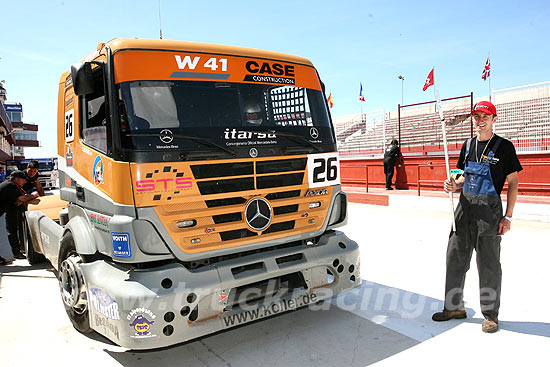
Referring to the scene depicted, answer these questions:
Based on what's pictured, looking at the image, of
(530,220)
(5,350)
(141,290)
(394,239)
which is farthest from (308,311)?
(530,220)

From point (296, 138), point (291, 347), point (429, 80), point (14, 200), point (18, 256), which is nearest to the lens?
point (291, 347)

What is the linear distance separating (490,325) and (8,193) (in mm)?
6992

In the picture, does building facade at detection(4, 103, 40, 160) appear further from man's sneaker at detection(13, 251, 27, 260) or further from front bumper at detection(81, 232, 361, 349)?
front bumper at detection(81, 232, 361, 349)

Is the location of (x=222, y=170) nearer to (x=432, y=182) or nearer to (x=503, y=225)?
(x=503, y=225)

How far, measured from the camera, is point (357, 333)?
384cm

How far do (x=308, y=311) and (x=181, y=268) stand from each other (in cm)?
174

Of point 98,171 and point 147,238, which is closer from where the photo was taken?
point 147,238

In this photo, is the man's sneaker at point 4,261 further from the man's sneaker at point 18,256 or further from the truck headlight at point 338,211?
the truck headlight at point 338,211

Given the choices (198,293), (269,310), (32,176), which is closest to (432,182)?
(32,176)

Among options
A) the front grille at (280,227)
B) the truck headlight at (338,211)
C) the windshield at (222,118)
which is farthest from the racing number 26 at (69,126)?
the truck headlight at (338,211)

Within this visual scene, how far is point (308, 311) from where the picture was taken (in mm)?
4426

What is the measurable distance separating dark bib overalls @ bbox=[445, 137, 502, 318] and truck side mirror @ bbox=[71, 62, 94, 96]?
11.2 feet

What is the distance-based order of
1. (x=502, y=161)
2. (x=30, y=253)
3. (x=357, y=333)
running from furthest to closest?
(x=30, y=253)
(x=357, y=333)
(x=502, y=161)

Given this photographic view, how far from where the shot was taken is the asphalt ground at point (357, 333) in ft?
11.2
